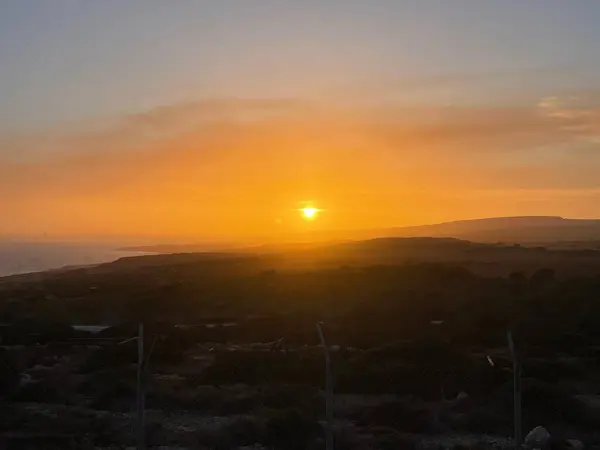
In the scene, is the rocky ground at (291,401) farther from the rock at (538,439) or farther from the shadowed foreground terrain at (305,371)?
the rock at (538,439)

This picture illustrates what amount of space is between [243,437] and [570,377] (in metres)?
13.0

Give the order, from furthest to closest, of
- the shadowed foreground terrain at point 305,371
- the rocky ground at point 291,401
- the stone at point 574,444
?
1. the shadowed foreground terrain at point 305,371
2. the rocky ground at point 291,401
3. the stone at point 574,444

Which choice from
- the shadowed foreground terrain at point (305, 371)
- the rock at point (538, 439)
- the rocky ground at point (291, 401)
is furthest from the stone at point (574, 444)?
the rock at point (538, 439)

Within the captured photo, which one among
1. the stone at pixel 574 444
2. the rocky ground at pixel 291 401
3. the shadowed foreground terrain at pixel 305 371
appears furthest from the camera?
the shadowed foreground terrain at pixel 305 371

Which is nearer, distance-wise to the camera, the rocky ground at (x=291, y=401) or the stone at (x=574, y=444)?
the stone at (x=574, y=444)

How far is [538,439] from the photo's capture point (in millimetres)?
15836

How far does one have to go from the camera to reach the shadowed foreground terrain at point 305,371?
685 inches

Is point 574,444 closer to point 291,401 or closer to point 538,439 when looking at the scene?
point 538,439

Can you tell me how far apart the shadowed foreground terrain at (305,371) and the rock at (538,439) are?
266 millimetres

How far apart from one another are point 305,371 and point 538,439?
34.4 ft

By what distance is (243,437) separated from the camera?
657 inches

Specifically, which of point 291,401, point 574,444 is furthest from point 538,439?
point 291,401

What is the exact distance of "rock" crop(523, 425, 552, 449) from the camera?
1564cm

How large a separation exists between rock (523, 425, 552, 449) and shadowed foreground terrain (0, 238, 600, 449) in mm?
266
